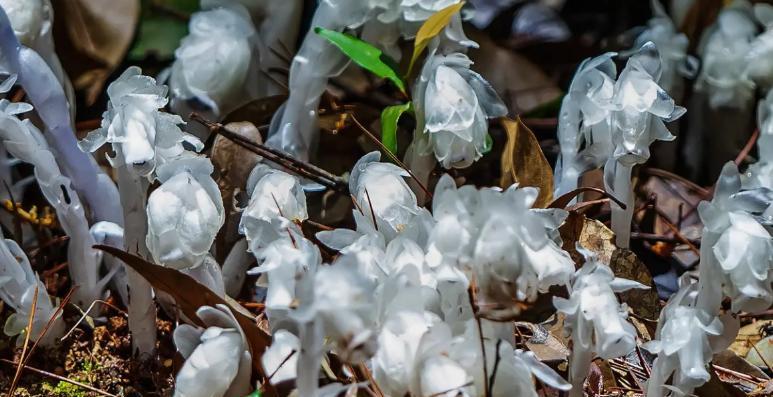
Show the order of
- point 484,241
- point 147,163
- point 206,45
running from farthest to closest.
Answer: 1. point 206,45
2. point 147,163
3. point 484,241

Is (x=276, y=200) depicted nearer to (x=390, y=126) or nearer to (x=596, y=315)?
(x=390, y=126)

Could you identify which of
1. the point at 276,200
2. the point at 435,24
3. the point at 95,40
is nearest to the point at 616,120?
the point at 435,24

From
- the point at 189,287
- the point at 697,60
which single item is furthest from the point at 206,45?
the point at 697,60

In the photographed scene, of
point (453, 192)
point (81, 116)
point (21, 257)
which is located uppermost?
point (453, 192)

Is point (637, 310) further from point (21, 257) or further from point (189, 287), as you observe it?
point (21, 257)

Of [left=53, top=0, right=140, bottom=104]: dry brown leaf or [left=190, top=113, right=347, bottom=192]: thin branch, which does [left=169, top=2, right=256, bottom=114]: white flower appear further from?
[left=53, top=0, right=140, bottom=104]: dry brown leaf

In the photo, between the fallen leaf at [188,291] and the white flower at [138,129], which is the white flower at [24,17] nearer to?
the white flower at [138,129]

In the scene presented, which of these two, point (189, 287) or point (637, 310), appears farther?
point (637, 310)
